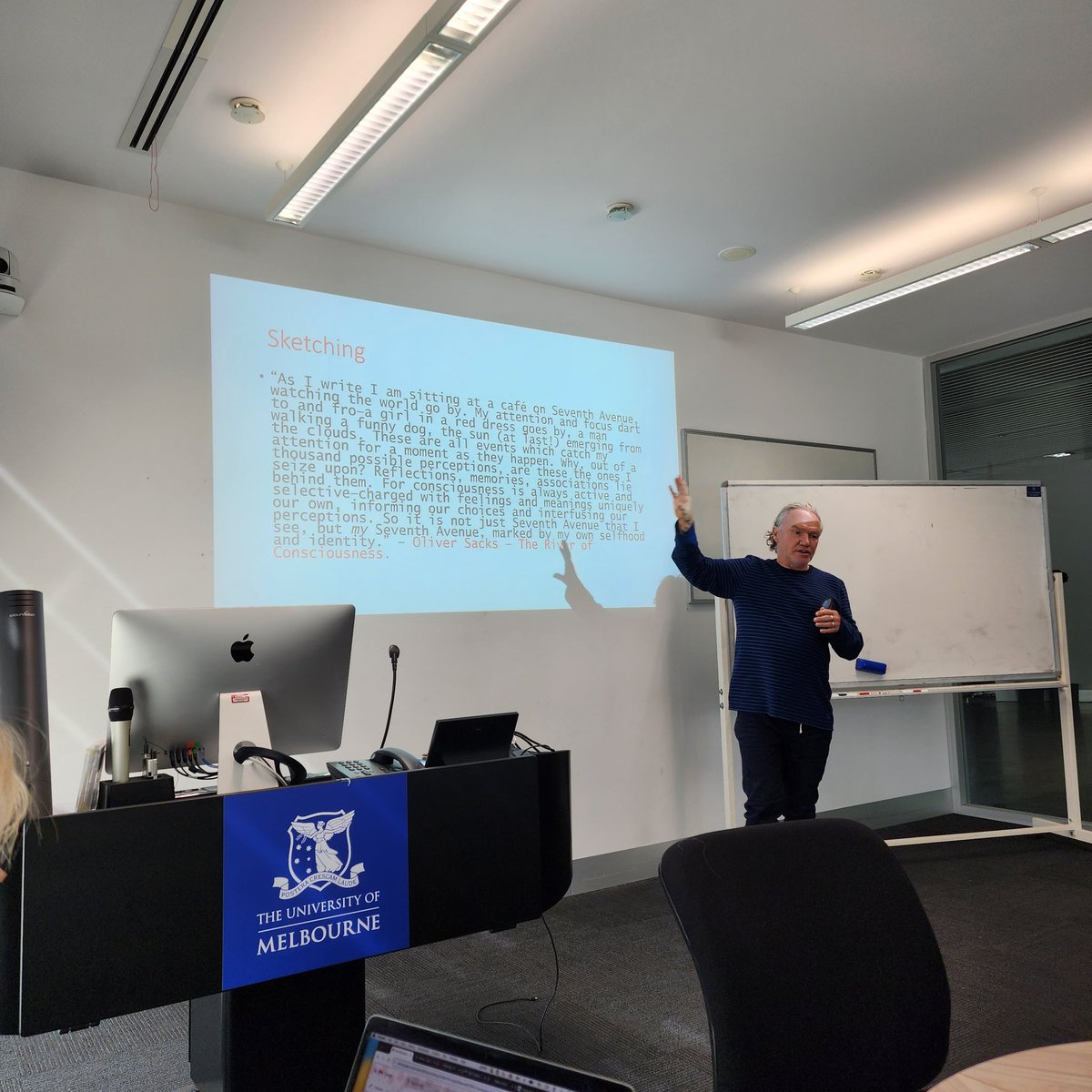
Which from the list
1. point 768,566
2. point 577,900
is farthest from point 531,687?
point 768,566

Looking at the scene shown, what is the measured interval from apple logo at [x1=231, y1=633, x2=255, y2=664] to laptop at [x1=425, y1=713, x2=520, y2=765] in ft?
1.40

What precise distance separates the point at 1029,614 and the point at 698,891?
3.96 meters

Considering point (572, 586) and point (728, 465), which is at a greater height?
point (728, 465)

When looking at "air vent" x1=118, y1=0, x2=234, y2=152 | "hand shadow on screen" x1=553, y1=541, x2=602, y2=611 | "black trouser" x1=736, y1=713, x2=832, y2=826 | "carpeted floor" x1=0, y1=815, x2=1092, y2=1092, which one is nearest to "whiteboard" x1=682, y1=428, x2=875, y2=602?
"hand shadow on screen" x1=553, y1=541, x2=602, y2=611

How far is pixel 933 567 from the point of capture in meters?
4.38

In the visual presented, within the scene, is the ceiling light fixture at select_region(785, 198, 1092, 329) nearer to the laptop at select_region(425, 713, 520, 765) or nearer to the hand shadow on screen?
the hand shadow on screen

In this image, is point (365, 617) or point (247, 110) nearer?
point (247, 110)

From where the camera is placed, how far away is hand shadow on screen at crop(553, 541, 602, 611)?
13.3ft

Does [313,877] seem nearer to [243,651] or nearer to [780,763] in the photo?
[243,651]

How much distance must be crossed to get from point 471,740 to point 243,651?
0.51 metres

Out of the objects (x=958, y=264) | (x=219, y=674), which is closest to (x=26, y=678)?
(x=219, y=674)

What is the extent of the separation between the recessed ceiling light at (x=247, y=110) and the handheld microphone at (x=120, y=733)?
1.91 m

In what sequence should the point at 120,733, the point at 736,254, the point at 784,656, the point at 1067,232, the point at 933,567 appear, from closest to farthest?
1. the point at 120,733
2. the point at 1067,232
3. the point at 784,656
4. the point at 736,254
5. the point at 933,567

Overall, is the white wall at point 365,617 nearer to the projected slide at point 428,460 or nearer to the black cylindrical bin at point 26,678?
the projected slide at point 428,460
